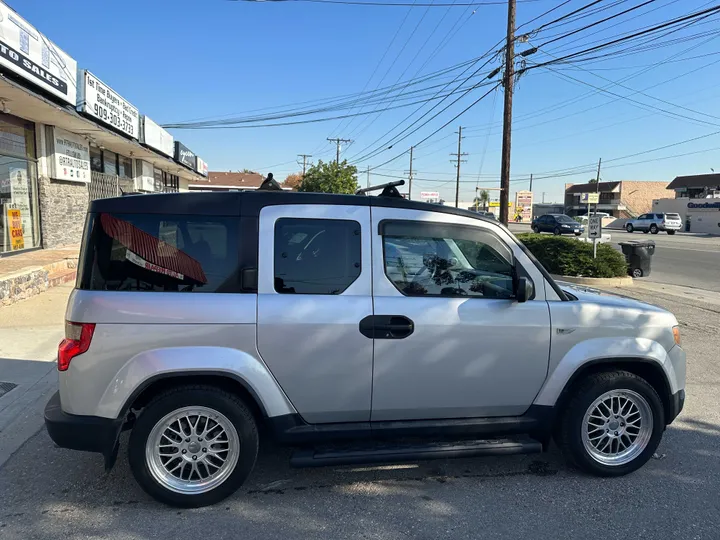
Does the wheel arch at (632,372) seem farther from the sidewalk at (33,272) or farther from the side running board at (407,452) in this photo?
the sidewalk at (33,272)

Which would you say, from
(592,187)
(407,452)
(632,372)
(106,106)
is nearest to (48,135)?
(106,106)

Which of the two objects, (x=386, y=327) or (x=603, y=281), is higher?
(x=386, y=327)

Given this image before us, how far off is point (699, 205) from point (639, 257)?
49149mm

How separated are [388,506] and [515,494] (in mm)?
840

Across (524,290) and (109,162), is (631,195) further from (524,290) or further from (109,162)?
(524,290)

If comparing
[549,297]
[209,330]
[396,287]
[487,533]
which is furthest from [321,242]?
[487,533]

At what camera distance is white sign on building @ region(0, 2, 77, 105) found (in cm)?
850

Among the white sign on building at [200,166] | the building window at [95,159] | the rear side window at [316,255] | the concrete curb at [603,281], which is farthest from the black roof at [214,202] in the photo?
the white sign on building at [200,166]

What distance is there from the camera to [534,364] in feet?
10.8

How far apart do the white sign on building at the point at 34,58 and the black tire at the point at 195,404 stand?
8.23 metres

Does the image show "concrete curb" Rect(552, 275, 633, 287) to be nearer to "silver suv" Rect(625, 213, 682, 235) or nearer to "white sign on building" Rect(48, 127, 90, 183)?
"white sign on building" Rect(48, 127, 90, 183)

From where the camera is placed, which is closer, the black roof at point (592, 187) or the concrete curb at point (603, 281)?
the concrete curb at point (603, 281)

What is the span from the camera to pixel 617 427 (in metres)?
3.46

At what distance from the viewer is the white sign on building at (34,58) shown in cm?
850
